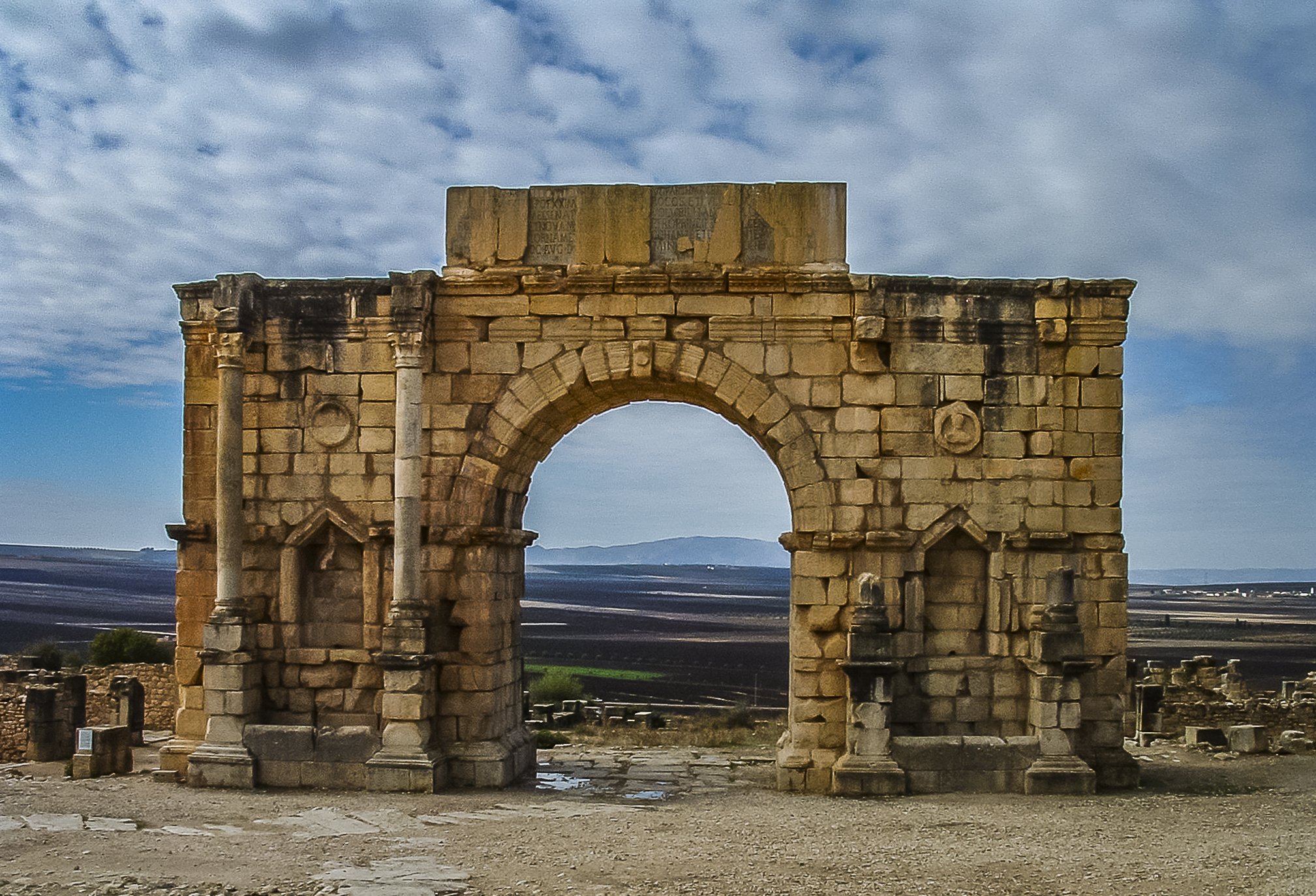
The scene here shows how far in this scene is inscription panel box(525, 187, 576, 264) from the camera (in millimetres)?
10750

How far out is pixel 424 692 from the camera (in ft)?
33.1

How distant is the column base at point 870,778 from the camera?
32.5ft

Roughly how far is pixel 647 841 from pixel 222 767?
4.44 meters

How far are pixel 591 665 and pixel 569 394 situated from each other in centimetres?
2997

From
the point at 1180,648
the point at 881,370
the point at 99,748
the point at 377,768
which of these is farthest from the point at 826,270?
the point at 1180,648

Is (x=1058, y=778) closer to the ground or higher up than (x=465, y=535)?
closer to the ground

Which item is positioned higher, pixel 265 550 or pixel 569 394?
pixel 569 394

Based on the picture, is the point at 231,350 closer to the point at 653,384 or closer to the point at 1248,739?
the point at 653,384

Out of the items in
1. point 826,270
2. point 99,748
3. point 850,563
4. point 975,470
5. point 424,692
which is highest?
point 826,270

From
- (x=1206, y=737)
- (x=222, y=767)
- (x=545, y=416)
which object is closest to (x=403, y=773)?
(x=222, y=767)

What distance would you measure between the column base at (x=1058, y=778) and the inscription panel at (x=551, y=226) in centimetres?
646

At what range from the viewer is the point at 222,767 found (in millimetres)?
10188

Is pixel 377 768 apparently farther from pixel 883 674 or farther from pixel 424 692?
pixel 883 674

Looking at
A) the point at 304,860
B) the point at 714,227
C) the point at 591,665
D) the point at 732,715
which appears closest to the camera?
the point at 304,860
